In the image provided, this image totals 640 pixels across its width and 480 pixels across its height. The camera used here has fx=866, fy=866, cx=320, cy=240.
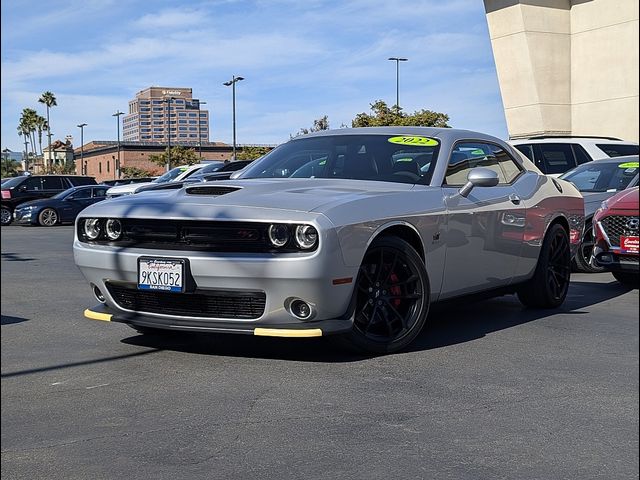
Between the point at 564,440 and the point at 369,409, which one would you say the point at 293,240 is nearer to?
the point at 369,409

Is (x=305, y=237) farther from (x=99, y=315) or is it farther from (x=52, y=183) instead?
(x=52, y=183)

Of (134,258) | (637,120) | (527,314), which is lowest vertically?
(527,314)

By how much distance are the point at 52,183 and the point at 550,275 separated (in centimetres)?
2448

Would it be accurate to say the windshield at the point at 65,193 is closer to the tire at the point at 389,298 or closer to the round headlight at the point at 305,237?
the tire at the point at 389,298

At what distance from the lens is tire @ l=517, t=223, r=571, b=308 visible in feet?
23.4

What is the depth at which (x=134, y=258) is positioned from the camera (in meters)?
5.13

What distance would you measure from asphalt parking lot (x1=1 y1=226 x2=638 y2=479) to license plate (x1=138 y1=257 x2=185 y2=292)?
0.48 meters

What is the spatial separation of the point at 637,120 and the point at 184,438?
124 inches

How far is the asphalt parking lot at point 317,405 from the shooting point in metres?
3.34

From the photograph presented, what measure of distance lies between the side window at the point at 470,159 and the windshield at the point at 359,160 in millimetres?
173

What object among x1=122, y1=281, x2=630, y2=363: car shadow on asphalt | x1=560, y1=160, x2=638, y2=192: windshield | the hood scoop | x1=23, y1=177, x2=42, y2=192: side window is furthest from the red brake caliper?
x1=23, y1=177, x2=42, y2=192: side window

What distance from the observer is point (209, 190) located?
17.9ft

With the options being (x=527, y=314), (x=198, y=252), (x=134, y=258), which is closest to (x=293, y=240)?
(x=198, y=252)

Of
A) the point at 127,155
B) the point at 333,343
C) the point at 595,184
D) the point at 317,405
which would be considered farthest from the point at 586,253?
the point at 127,155
